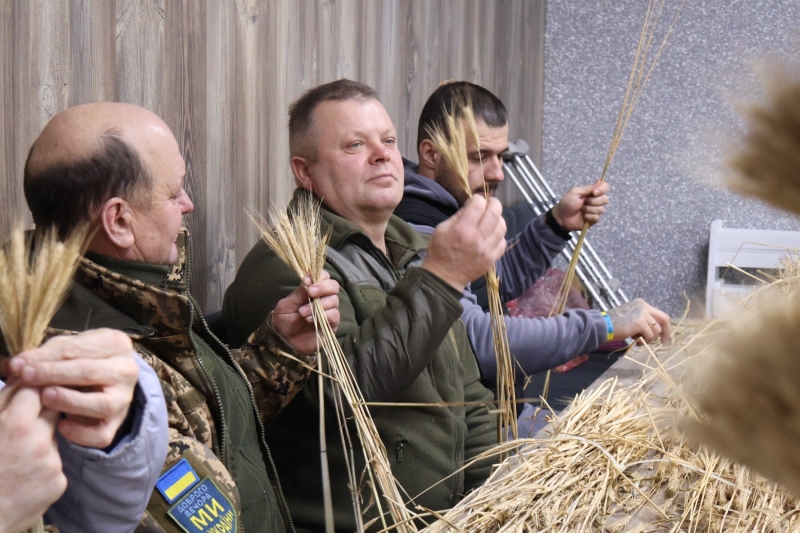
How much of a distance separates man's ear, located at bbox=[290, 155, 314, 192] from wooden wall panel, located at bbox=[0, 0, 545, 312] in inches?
7.7

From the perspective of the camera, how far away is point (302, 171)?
1.68 m

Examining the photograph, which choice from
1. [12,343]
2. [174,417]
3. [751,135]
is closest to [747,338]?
[751,135]

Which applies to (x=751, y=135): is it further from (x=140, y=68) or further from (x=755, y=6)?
(x=755, y=6)

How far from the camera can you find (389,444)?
1352mm

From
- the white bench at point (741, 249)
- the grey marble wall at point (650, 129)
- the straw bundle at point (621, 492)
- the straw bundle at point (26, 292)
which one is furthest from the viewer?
the grey marble wall at point (650, 129)

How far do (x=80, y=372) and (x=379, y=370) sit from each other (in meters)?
0.70

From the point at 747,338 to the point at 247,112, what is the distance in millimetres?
1746

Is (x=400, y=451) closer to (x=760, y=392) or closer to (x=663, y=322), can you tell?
(x=663, y=322)

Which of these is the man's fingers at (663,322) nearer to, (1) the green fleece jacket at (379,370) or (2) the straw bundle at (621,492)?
(1) the green fleece jacket at (379,370)

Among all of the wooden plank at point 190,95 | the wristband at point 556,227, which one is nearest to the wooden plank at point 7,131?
the wooden plank at point 190,95

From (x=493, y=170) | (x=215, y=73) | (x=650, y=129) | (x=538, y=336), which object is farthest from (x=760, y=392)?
(x=650, y=129)

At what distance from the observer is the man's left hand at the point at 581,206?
2.11m

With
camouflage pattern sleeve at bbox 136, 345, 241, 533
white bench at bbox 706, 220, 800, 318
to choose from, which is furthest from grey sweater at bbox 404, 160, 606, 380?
white bench at bbox 706, 220, 800, 318

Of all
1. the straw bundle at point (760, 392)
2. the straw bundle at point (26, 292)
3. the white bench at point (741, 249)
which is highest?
the straw bundle at point (760, 392)
